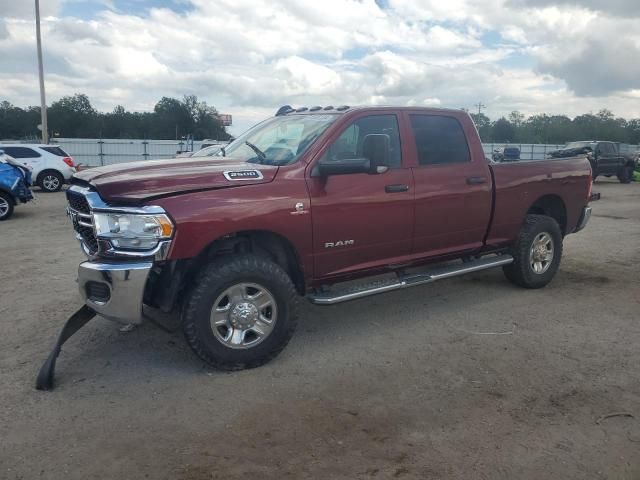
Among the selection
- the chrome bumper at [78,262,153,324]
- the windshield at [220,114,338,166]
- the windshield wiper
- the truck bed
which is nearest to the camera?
the chrome bumper at [78,262,153,324]

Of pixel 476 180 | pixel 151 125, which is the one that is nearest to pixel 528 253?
pixel 476 180

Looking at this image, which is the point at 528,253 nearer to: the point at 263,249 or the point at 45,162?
the point at 263,249

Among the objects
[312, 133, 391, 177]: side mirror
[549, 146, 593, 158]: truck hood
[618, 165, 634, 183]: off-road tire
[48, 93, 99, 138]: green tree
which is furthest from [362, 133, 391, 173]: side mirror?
[48, 93, 99, 138]: green tree

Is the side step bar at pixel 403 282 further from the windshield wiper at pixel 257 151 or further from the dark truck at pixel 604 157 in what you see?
the dark truck at pixel 604 157

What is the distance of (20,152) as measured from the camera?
55.0 ft

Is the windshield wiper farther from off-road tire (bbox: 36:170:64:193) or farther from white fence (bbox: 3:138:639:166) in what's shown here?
white fence (bbox: 3:138:639:166)

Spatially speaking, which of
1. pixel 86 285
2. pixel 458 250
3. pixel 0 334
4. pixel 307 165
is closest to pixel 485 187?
pixel 458 250

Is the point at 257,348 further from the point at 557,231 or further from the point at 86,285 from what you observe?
the point at 557,231

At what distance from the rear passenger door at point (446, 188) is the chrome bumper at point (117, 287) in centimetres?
250

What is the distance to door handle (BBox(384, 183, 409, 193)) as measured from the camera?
471cm

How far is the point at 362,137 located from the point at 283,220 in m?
1.17

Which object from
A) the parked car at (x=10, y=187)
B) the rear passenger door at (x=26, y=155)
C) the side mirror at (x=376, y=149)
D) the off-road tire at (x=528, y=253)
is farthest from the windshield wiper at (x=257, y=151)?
the rear passenger door at (x=26, y=155)

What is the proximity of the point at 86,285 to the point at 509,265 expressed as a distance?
14.5 ft

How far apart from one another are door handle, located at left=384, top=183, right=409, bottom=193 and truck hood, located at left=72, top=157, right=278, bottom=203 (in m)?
1.04
